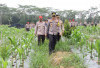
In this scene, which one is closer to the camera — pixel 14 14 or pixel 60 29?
pixel 60 29

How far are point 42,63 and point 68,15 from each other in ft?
179

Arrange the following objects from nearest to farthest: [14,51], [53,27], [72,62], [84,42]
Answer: [72,62]
[14,51]
[53,27]
[84,42]

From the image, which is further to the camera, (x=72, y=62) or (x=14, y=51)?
(x=14, y=51)

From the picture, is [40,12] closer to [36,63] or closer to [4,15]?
[4,15]

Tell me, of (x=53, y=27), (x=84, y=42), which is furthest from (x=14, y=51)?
(x=84, y=42)

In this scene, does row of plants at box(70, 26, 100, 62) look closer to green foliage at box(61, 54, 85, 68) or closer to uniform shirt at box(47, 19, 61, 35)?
green foliage at box(61, 54, 85, 68)

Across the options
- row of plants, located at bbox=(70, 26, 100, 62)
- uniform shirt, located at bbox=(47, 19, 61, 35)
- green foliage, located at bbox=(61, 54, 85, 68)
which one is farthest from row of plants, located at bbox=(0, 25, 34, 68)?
row of plants, located at bbox=(70, 26, 100, 62)

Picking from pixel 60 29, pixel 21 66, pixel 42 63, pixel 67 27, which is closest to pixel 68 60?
pixel 42 63

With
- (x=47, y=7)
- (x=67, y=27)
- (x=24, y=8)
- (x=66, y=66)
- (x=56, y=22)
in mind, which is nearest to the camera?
(x=66, y=66)

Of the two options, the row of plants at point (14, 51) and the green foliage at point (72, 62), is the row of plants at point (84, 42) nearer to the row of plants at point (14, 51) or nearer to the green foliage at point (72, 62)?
the green foliage at point (72, 62)

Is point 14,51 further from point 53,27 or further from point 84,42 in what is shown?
point 84,42

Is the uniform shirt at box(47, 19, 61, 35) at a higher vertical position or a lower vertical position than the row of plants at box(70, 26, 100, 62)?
higher

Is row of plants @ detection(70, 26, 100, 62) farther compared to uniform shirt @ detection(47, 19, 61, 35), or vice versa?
uniform shirt @ detection(47, 19, 61, 35)

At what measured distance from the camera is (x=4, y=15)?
4353cm
